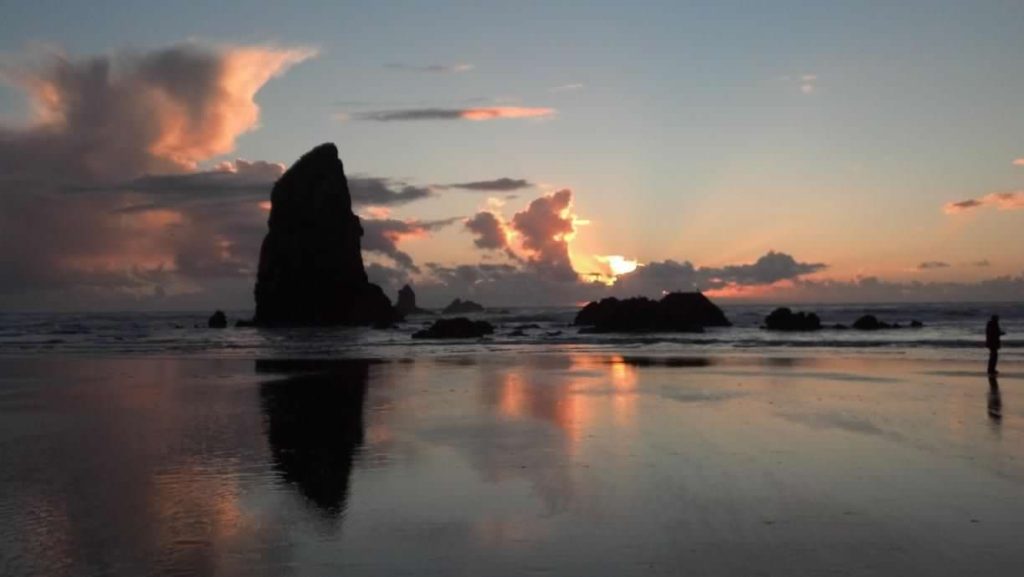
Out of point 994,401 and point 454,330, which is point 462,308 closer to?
point 454,330

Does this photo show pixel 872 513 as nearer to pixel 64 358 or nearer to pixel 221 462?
pixel 221 462

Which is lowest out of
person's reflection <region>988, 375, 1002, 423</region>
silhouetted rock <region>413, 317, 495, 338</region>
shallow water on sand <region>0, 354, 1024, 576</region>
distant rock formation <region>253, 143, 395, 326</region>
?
shallow water on sand <region>0, 354, 1024, 576</region>

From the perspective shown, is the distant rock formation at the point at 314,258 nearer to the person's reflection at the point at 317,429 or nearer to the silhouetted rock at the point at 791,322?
the silhouetted rock at the point at 791,322

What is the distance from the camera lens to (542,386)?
2256cm

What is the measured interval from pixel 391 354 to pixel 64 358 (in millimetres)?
14827

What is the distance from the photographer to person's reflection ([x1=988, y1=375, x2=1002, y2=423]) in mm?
16205

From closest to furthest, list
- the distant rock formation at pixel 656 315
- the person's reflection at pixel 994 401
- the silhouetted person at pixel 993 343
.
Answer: the person's reflection at pixel 994 401 → the silhouetted person at pixel 993 343 → the distant rock formation at pixel 656 315

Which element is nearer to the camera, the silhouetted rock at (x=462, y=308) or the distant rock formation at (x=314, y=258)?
the distant rock formation at (x=314, y=258)

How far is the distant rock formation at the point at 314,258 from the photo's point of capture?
86250 mm

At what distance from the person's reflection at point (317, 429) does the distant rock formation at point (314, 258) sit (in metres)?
59.5

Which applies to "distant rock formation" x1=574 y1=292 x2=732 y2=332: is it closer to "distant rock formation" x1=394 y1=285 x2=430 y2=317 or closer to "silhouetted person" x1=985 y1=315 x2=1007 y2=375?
"silhouetted person" x1=985 y1=315 x2=1007 y2=375

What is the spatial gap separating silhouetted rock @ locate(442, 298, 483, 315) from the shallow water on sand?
139715 mm

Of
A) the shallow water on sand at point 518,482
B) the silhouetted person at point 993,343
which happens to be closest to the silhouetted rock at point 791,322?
the silhouetted person at point 993,343

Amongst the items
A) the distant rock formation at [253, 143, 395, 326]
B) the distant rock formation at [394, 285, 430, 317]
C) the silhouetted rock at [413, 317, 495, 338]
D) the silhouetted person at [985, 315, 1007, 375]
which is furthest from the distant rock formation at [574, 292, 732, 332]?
the distant rock formation at [394, 285, 430, 317]
